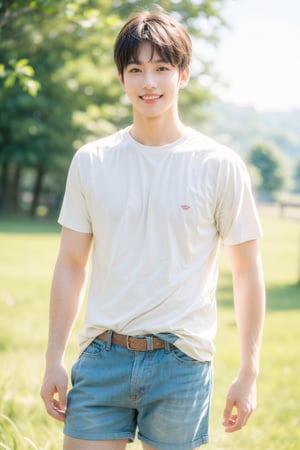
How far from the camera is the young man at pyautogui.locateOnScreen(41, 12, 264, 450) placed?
2305 mm

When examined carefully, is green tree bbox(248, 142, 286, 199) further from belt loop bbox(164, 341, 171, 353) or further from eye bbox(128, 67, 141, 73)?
belt loop bbox(164, 341, 171, 353)

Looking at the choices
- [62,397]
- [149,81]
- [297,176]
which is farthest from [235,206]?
[297,176]

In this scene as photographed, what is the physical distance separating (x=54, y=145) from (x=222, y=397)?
32333mm

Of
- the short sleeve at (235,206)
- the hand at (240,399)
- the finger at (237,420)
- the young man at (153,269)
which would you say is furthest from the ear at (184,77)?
the finger at (237,420)

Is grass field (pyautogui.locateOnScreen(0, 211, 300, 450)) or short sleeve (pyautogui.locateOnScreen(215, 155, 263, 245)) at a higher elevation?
short sleeve (pyautogui.locateOnScreen(215, 155, 263, 245))

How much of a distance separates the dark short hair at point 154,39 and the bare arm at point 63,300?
637mm

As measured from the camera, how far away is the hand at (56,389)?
2.41 meters

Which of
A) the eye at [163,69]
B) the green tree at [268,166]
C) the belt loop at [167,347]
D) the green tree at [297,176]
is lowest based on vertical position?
the green tree at [297,176]

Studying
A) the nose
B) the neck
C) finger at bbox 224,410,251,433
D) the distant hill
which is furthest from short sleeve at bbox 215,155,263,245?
the distant hill

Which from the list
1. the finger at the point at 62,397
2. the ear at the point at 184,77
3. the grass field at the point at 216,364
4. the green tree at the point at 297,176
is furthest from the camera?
the green tree at the point at 297,176

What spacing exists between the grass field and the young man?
1132mm

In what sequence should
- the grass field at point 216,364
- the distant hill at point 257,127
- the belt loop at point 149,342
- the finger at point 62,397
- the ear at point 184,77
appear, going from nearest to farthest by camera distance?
the belt loop at point 149,342 < the finger at point 62,397 < the ear at point 184,77 < the grass field at point 216,364 < the distant hill at point 257,127

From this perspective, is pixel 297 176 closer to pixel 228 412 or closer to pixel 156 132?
pixel 156 132

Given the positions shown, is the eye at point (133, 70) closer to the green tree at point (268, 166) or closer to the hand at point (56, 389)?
the hand at point (56, 389)
